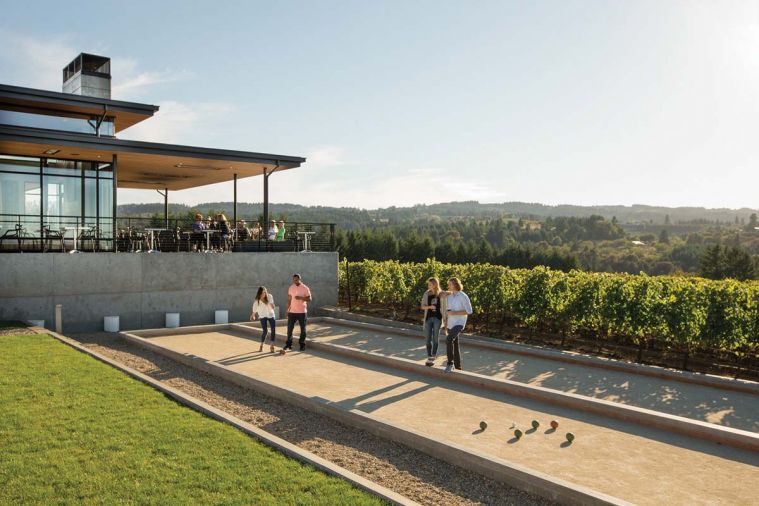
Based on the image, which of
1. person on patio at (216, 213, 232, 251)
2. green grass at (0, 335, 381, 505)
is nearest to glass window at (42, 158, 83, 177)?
person on patio at (216, 213, 232, 251)

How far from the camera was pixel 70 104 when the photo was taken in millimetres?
23188

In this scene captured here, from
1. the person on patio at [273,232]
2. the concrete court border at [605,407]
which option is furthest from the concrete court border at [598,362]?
the person on patio at [273,232]

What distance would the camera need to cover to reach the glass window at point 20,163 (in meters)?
21.0

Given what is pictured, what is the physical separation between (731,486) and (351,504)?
13.2ft

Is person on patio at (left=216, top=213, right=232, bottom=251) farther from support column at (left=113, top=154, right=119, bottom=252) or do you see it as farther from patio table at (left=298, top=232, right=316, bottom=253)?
support column at (left=113, top=154, right=119, bottom=252)

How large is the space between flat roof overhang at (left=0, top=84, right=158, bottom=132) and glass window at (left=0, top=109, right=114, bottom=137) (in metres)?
0.26

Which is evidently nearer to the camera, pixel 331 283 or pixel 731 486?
pixel 731 486

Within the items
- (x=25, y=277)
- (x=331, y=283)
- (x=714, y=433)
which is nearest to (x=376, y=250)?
(x=331, y=283)

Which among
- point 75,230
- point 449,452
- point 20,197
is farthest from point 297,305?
point 20,197

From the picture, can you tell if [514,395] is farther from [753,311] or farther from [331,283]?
[331,283]

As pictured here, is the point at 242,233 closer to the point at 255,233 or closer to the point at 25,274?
the point at 255,233

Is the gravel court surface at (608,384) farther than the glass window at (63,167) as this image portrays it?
No

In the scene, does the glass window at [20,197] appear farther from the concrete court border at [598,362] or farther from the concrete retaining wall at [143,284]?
the concrete court border at [598,362]

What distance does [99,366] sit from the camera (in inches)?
452
